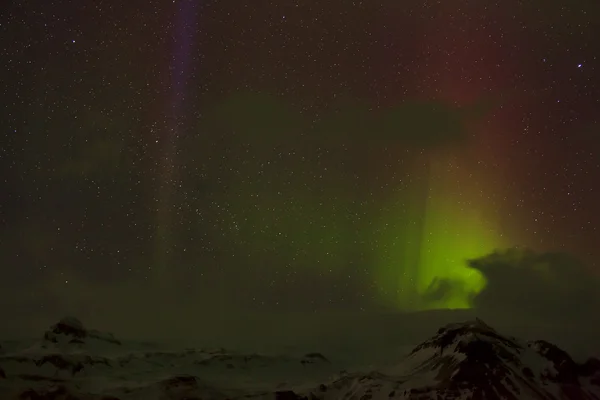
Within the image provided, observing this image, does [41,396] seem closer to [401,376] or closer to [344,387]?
[344,387]

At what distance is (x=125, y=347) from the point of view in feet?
15.7

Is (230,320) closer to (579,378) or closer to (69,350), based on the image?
(69,350)

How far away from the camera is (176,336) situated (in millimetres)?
4812

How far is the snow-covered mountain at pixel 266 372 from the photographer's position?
4.71 m

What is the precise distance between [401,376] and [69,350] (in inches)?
116

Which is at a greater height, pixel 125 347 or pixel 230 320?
pixel 230 320

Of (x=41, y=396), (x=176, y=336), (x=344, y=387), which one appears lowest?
(x=41, y=396)

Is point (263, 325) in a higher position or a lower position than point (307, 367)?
higher

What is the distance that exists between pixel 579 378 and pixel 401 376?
166 centimetres

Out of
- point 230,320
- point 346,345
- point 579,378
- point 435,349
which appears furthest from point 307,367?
point 579,378

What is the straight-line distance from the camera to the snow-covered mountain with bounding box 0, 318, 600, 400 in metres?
4.71

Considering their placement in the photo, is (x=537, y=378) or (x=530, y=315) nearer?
(x=530, y=315)

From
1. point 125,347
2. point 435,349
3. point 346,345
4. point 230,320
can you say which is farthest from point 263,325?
point 435,349

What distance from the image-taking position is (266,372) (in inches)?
188
